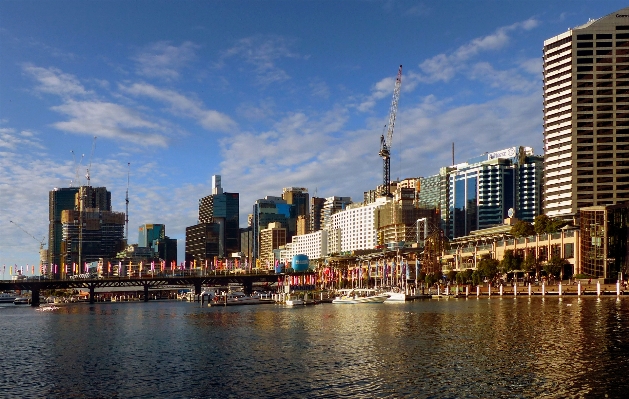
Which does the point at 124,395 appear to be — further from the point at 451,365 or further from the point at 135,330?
the point at 135,330

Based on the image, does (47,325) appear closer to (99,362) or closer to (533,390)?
(99,362)

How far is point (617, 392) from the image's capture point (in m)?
60.8

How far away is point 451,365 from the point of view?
254ft

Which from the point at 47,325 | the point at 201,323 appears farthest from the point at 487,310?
the point at 47,325

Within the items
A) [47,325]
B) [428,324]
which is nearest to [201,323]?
[47,325]

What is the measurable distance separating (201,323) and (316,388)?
9104cm

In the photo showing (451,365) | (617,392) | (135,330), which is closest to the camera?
(617,392)

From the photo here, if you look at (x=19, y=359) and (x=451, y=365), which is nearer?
(x=451, y=365)

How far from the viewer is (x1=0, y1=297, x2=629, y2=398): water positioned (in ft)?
218

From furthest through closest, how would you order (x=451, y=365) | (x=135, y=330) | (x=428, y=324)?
(x=135, y=330)
(x=428, y=324)
(x=451, y=365)

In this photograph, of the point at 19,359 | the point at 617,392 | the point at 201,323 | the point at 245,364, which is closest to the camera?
the point at 617,392

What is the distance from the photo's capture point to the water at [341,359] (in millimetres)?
A: 66375

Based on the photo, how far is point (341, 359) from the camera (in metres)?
85.0

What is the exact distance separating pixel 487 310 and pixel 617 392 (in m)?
96.5
